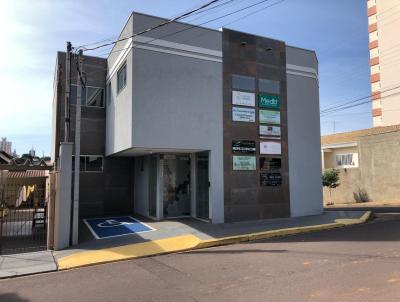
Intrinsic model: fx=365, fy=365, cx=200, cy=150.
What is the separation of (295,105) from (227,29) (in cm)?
473

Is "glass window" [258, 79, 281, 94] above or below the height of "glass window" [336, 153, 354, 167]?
above

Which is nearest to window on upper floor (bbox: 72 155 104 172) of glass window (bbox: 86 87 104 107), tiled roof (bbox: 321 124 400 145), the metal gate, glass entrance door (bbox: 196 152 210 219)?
glass window (bbox: 86 87 104 107)

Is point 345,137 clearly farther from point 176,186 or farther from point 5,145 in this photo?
point 5,145

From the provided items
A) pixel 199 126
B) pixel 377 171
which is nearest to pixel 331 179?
pixel 377 171

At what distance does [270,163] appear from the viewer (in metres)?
16.0

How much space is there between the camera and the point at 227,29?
15.3 m

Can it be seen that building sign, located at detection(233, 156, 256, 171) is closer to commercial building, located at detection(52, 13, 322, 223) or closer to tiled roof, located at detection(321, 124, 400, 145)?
commercial building, located at detection(52, 13, 322, 223)

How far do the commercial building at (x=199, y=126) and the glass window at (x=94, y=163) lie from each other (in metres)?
0.05

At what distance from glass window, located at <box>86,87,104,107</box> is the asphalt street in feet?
36.8

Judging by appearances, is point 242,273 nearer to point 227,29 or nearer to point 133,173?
point 227,29

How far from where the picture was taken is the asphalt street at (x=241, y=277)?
20.5ft

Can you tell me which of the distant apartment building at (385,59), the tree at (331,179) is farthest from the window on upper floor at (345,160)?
the distant apartment building at (385,59)

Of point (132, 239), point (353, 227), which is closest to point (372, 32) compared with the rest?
point (353, 227)

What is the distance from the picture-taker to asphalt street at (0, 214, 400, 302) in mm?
6234
